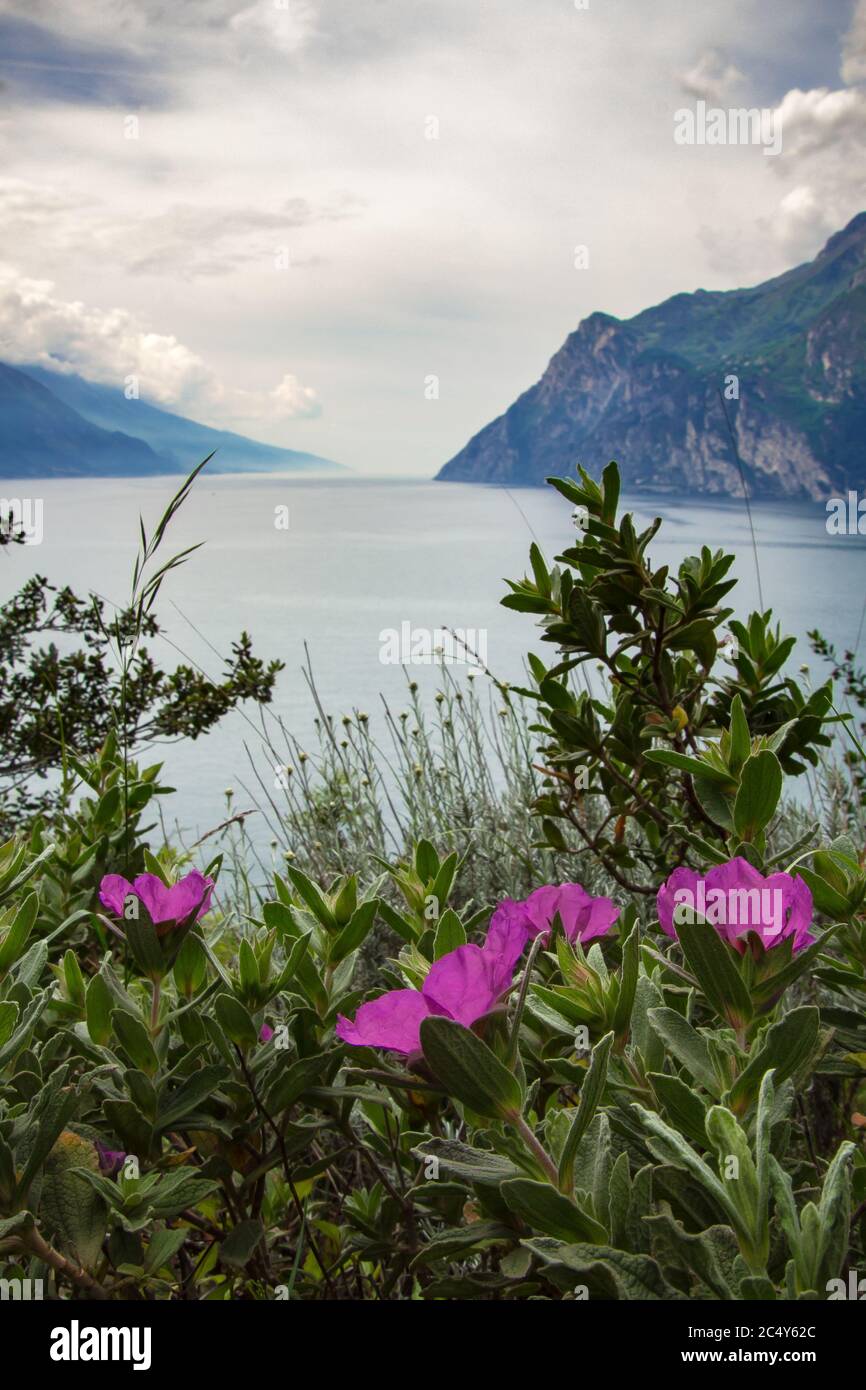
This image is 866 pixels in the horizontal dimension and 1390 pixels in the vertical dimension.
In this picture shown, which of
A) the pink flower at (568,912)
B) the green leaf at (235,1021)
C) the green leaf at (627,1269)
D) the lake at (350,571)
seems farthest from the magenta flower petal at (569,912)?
the lake at (350,571)

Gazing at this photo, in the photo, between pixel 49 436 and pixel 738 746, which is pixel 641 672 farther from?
pixel 49 436

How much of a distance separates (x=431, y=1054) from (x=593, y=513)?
889 millimetres

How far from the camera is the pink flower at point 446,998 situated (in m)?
0.54

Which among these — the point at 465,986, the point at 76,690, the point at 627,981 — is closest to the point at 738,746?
the point at 627,981

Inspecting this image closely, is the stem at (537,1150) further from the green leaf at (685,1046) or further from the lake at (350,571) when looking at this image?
the lake at (350,571)

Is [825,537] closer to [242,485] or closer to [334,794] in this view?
[242,485]

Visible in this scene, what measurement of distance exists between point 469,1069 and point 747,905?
18cm

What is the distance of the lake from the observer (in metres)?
5.80

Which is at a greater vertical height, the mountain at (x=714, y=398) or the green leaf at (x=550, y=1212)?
the mountain at (x=714, y=398)

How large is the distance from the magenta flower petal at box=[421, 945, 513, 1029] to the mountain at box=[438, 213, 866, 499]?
39.2ft

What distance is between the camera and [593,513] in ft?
4.23

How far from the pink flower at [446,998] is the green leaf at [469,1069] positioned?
0.03 metres

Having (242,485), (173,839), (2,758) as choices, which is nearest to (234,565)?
(242,485)

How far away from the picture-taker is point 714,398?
1380 cm
